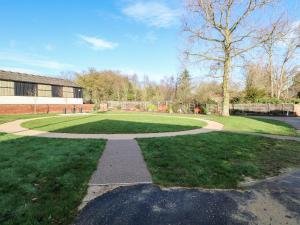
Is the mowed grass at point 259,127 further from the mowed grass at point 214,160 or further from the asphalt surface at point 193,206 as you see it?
the asphalt surface at point 193,206

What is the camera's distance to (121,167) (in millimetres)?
5410

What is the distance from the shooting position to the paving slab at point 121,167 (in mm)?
4559

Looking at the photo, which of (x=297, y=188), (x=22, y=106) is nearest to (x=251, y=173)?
(x=297, y=188)

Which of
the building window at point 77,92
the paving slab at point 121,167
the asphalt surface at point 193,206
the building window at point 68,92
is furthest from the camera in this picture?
the building window at point 77,92

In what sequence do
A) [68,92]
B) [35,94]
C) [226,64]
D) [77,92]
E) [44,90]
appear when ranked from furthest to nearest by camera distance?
[77,92] → [68,92] → [44,90] → [35,94] → [226,64]

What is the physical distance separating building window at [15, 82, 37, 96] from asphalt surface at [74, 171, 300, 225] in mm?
26124

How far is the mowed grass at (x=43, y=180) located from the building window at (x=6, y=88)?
20026 millimetres

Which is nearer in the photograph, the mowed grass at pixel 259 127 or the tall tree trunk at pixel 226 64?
the mowed grass at pixel 259 127

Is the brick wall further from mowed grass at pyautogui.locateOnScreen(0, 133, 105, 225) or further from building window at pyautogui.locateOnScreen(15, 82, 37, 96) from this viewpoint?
mowed grass at pyautogui.locateOnScreen(0, 133, 105, 225)

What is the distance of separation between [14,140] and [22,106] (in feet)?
63.1

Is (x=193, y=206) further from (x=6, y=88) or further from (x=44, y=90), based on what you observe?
(x=44, y=90)

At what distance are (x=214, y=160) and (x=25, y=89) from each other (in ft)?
86.6

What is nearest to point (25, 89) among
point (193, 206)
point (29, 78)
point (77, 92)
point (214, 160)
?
point (29, 78)

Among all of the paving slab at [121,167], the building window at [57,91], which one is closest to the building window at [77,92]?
the building window at [57,91]
